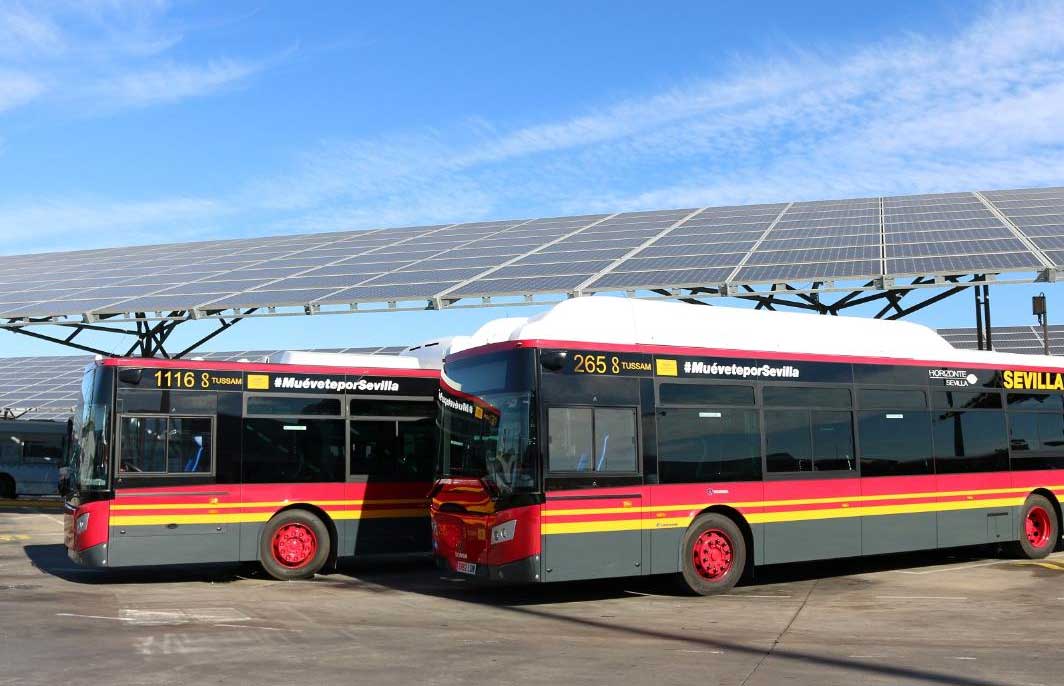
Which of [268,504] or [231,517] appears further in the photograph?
[268,504]

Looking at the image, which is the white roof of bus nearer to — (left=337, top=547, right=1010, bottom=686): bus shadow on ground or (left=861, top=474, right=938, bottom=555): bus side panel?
(left=861, top=474, right=938, bottom=555): bus side panel

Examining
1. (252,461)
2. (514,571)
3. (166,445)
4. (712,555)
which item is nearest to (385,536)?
(252,461)

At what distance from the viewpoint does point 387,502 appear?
47.9 ft

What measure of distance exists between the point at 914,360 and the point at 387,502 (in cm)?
736

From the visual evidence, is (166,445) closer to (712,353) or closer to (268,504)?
(268,504)

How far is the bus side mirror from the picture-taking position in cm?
1136

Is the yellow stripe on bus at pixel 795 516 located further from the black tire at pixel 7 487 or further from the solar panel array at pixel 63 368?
the black tire at pixel 7 487

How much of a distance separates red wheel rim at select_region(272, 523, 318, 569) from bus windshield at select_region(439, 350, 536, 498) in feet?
8.90

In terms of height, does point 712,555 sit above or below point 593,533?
below

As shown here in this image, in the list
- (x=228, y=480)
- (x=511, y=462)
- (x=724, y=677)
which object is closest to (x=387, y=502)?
(x=228, y=480)

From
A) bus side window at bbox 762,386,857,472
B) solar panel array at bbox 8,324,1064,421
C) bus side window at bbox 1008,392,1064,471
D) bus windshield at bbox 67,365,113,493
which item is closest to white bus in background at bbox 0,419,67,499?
solar panel array at bbox 8,324,1064,421

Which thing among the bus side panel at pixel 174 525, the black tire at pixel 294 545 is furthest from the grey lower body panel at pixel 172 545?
the black tire at pixel 294 545

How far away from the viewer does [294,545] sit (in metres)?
14.1

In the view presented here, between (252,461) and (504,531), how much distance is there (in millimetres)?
4138
